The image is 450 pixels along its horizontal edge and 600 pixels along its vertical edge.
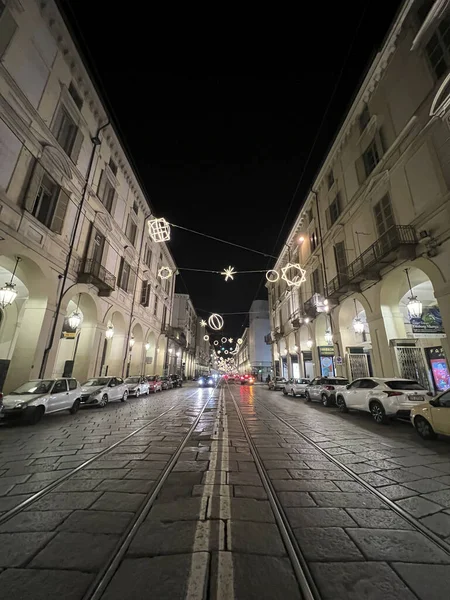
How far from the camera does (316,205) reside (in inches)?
890

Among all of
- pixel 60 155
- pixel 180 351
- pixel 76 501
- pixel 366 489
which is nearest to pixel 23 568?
pixel 76 501

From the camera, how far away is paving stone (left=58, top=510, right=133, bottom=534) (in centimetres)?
281

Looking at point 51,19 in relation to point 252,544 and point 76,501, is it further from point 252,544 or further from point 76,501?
point 252,544

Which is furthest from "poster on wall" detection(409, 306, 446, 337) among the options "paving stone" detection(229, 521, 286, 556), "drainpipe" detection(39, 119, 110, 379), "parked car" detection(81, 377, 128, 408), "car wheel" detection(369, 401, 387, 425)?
"drainpipe" detection(39, 119, 110, 379)

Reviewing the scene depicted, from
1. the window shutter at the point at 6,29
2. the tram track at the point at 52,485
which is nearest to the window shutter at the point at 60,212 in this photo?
the window shutter at the point at 6,29

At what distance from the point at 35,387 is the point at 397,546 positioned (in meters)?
11.6

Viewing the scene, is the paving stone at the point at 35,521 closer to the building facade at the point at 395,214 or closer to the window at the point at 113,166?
the building facade at the point at 395,214

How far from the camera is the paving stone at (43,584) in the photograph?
6.26ft

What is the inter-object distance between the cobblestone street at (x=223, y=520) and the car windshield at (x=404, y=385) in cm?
301

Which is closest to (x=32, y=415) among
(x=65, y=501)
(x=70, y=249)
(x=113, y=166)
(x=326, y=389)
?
(x=65, y=501)

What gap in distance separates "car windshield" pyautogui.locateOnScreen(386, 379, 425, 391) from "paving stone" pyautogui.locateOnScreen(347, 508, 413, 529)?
6959 mm

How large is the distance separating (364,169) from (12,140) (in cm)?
1836

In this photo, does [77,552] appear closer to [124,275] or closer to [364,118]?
[124,275]

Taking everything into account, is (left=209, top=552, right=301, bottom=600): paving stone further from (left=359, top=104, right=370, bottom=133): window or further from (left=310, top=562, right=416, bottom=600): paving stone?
(left=359, top=104, right=370, bottom=133): window
